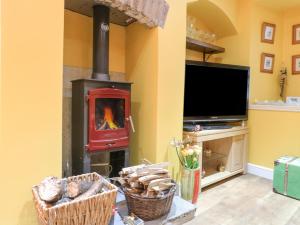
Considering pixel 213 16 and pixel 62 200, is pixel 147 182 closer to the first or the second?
pixel 62 200

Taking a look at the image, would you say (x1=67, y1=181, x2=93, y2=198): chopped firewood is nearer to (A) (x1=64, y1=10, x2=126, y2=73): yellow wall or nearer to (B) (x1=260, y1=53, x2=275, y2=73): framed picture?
(A) (x1=64, y1=10, x2=126, y2=73): yellow wall

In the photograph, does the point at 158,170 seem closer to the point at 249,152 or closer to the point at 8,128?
the point at 8,128

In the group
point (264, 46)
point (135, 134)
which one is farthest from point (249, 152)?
point (135, 134)

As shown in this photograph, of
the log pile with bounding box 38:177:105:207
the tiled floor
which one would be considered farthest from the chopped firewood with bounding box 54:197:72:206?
the tiled floor

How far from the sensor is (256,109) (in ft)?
10.4

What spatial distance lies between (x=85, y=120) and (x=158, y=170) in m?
0.71

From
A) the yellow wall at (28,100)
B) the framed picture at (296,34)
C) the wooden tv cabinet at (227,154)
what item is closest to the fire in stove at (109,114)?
the yellow wall at (28,100)

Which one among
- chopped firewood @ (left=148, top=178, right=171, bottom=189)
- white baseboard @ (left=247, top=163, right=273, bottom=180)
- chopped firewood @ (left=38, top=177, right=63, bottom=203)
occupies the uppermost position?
chopped firewood @ (left=38, top=177, right=63, bottom=203)

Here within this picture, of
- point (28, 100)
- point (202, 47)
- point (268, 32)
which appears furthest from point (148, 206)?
point (268, 32)

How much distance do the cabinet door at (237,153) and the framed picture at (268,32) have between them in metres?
1.55

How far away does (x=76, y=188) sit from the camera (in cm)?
143

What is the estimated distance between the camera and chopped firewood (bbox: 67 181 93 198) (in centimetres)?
141

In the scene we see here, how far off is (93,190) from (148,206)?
1.48ft

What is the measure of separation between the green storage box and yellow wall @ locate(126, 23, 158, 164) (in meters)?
1.51
